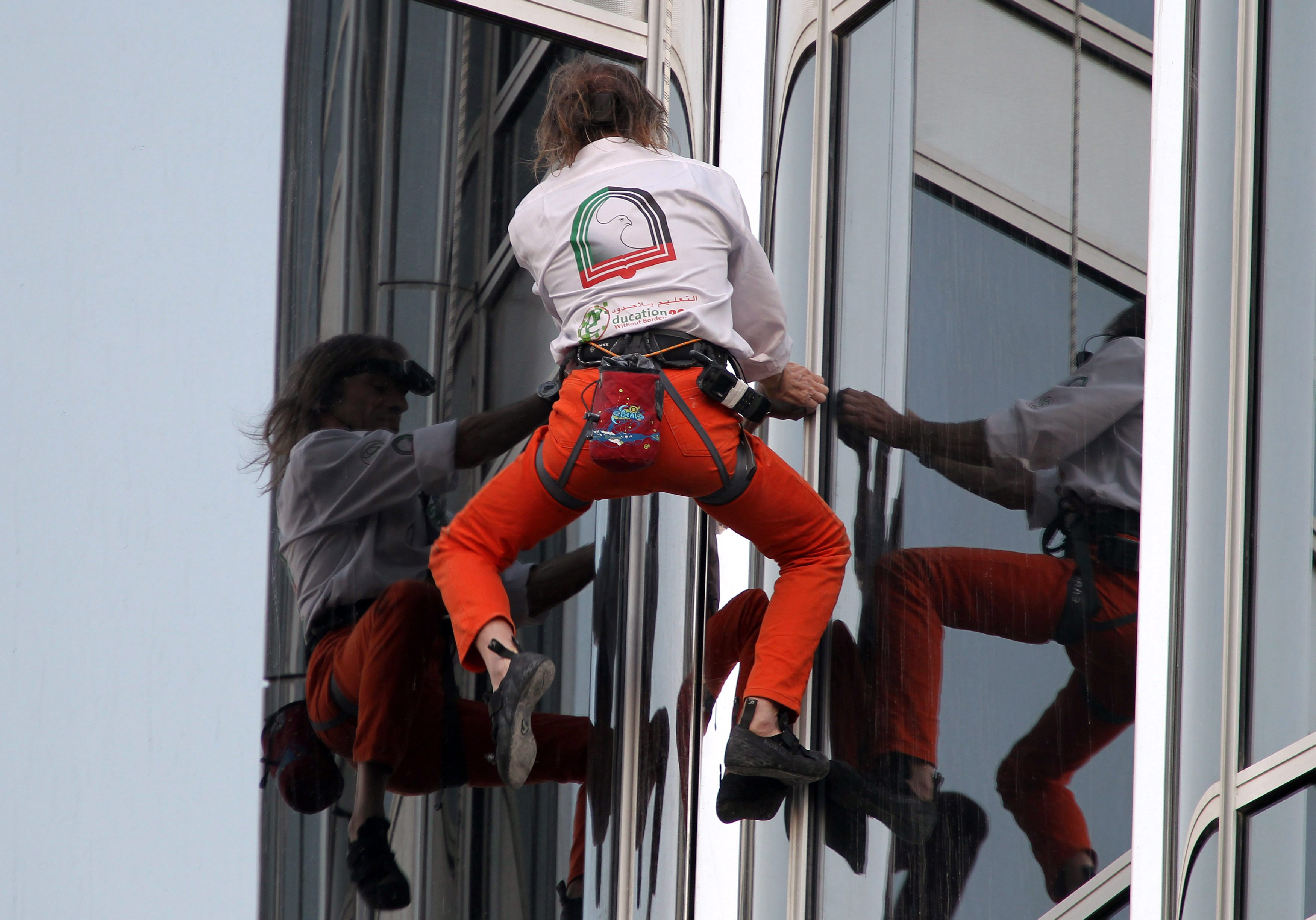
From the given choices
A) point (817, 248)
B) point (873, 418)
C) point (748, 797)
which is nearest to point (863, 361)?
point (873, 418)

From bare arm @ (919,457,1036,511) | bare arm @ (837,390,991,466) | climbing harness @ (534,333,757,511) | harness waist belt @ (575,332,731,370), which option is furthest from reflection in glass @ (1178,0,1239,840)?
harness waist belt @ (575,332,731,370)

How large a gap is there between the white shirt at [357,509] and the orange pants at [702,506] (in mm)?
611

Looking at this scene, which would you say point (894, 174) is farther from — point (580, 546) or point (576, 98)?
point (580, 546)

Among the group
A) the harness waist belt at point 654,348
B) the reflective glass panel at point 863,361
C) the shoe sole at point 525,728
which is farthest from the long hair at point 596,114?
the shoe sole at point 525,728

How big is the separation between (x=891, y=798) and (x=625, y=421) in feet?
4.37

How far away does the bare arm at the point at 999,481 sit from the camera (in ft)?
10.8

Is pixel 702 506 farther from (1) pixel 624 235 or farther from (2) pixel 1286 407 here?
(2) pixel 1286 407

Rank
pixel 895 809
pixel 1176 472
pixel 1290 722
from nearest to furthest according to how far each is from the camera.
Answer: pixel 1290 722 → pixel 1176 472 → pixel 895 809

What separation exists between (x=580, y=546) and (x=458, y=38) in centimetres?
169

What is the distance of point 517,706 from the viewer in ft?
10.7

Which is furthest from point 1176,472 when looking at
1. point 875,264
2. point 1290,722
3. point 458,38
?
point 458,38

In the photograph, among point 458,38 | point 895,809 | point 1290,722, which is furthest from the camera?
point 458,38

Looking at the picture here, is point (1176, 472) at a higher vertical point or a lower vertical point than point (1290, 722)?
higher

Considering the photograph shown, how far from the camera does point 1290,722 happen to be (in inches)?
105
